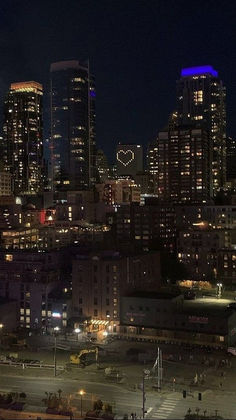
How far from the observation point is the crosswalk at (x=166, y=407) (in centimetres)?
3288

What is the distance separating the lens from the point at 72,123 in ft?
525

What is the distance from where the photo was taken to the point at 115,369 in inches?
1655

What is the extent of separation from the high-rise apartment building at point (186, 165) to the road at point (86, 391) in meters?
108

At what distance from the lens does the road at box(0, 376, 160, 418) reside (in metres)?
34.5

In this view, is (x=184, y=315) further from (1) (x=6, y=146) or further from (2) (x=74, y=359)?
(1) (x=6, y=146)

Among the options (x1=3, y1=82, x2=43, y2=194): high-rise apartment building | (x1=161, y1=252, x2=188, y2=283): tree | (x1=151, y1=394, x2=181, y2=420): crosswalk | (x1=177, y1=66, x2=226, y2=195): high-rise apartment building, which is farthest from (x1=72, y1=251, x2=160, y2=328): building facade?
(x1=177, y1=66, x2=226, y2=195): high-rise apartment building

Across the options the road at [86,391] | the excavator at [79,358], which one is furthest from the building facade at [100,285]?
the road at [86,391]

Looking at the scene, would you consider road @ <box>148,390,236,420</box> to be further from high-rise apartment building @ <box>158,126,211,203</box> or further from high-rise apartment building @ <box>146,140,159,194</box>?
high-rise apartment building @ <box>146,140,159,194</box>

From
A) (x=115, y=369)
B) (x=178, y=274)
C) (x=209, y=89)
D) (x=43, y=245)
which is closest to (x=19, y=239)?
(x=43, y=245)

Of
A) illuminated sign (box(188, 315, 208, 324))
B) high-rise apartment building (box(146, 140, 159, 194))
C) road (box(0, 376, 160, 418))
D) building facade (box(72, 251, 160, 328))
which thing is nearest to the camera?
road (box(0, 376, 160, 418))

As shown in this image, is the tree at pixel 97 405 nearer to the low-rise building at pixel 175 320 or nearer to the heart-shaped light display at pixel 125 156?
Result: the low-rise building at pixel 175 320

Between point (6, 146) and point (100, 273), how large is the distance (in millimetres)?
137990

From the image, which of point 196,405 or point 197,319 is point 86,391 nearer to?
point 196,405

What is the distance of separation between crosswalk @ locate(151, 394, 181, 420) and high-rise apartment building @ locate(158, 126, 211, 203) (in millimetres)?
110270
